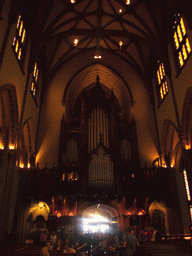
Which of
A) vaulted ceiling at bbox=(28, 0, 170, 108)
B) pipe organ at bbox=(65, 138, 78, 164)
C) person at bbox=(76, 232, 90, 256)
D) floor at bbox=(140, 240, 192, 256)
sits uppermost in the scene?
vaulted ceiling at bbox=(28, 0, 170, 108)

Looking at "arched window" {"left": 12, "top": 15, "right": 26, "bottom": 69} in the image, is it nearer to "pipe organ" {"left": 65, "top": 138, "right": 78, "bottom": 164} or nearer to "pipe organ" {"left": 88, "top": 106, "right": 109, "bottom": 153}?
"pipe organ" {"left": 65, "top": 138, "right": 78, "bottom": 164}

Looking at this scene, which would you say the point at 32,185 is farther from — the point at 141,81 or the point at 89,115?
the point at 141,81

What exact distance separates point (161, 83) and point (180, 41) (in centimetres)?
506

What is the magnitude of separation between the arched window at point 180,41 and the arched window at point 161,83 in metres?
3.46

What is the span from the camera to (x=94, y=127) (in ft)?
72.6

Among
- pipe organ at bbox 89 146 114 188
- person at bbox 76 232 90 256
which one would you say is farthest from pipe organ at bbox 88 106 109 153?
person at bbox 76 232 90 256

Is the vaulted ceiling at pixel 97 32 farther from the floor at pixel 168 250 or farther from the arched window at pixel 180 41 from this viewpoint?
the floor at pixel 168 250

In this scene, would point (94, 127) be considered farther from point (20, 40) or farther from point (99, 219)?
point (20, 40)

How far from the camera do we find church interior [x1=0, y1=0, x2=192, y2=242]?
15930mm

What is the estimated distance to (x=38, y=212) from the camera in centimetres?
1953

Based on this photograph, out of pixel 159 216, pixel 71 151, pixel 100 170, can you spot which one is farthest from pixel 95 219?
pixel 71 151

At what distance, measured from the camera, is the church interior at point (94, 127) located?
1593 centimetres

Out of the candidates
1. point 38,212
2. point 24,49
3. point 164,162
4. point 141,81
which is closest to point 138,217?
point 164,162

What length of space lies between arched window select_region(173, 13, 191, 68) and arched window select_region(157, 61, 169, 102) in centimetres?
346
